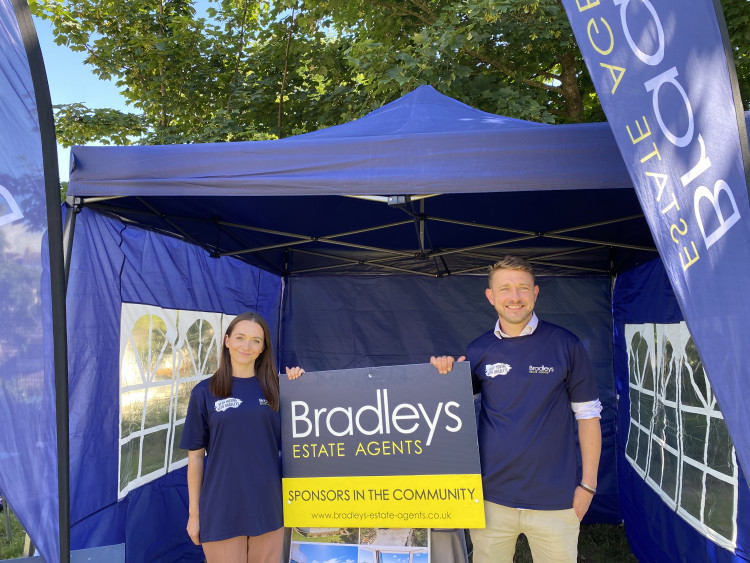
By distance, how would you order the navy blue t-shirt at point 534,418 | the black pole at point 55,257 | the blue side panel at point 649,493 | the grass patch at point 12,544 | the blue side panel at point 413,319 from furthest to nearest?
the blue side panel at point 413,319 → the grass patch at point 12,544 → the blue side panel at point 649,493 → the navy blue t-shirt at point 534,418 → the black pole at point 55,257

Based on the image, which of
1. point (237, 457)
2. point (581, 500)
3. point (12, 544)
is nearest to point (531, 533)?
point (581, 500)

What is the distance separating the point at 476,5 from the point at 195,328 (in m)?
3.81

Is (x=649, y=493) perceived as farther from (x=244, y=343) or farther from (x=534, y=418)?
(x=244, y=343)

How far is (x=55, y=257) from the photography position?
1.73 m

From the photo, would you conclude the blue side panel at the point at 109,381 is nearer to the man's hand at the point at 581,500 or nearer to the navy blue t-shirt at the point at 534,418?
the navy blue t-shirt at the point at 534,418

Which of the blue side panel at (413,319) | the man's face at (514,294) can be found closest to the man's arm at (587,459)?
the man's face at (514,294)

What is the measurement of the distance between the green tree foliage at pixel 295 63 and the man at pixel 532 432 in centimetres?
398

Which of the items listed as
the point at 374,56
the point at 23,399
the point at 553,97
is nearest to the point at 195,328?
Result: the point at 23,399

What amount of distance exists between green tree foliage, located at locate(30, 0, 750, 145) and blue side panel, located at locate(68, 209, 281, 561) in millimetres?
3289

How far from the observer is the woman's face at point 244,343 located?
237cm

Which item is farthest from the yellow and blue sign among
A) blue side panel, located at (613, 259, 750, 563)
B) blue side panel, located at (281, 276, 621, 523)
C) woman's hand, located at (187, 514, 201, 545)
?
blue side panel, located at (281, 276, 621, 523)

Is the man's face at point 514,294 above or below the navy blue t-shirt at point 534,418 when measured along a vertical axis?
above

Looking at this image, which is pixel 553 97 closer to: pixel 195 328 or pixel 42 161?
pixel 195 328

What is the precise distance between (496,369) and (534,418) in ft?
0.73
